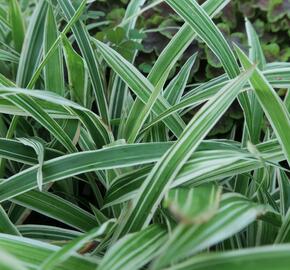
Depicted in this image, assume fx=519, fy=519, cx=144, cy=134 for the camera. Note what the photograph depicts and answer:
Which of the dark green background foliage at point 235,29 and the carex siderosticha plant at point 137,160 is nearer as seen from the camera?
the carex siderosticha plant at point 137,160

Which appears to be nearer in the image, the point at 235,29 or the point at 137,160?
the point at 137,160

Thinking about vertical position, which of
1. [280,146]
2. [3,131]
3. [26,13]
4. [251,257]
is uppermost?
[26,13]

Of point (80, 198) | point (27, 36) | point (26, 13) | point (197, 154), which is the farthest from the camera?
point (26, 13)

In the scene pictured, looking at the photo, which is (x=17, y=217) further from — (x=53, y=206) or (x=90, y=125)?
(x=90, y=125)

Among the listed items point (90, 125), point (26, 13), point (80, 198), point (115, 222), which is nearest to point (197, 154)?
point (115, 222)

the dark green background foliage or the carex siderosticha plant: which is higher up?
the dark green background foliage

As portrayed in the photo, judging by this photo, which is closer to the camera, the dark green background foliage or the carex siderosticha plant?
the carex siderosticha plant

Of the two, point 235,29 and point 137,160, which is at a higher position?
point 235,29

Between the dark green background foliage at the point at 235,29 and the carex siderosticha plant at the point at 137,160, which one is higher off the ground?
the dark green background foliage at the point at 235,29
